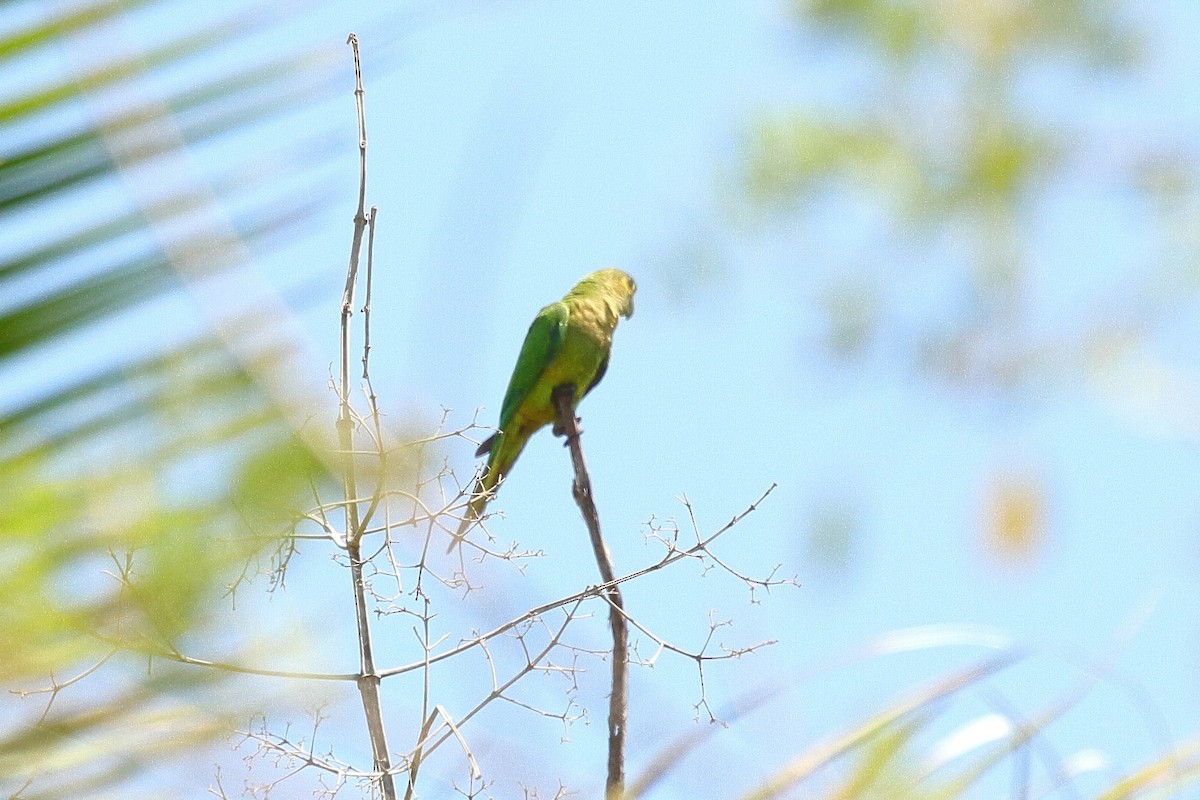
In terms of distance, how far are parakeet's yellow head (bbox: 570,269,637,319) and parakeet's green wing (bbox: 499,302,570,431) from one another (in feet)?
0.59

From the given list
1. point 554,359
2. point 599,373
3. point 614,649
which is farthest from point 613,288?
point 614,649

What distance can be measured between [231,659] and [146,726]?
0.08 meters

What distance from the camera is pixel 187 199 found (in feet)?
2.19

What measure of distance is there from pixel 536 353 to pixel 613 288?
0.47 m

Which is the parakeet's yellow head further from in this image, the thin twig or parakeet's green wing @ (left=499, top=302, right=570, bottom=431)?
the thin twig

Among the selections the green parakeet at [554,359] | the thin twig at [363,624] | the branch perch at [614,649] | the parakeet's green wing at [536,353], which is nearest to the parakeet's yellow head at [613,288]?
the green parakeet at [554,359]

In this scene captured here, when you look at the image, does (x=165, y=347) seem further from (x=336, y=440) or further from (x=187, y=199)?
(x=336, y=440)

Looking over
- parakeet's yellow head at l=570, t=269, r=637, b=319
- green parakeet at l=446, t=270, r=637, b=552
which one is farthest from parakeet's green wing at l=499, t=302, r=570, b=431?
parakeet's yellow head at l=570, t=269, r=637, b=319

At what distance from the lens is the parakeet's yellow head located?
428 cm

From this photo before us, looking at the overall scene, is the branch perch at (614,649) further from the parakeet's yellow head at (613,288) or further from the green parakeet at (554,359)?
the parakeet's yellow head at (613,288)

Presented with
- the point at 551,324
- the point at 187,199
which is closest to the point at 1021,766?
the point at 187,199

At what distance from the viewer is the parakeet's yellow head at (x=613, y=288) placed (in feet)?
14.0

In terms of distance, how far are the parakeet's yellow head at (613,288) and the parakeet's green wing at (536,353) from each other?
0.59ft

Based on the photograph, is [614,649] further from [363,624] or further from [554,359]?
[554,359]
